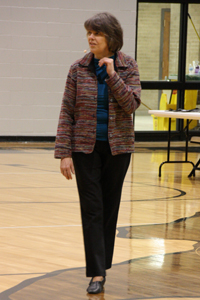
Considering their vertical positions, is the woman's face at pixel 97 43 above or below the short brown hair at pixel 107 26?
below

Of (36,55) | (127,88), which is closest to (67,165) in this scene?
(127,88)

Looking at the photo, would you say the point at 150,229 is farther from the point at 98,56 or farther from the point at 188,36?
the point at 188,36

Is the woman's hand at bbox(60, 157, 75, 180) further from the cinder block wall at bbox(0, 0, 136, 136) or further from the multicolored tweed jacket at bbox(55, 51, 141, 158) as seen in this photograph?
the cinder block wall at bbox(0, 0, 136, 136)

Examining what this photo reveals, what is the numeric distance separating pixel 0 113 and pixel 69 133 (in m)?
7.06

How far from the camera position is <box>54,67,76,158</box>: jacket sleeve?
8.00 ft

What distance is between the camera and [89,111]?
7.93 ft

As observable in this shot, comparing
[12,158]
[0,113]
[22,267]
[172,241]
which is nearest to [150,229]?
[172,241]

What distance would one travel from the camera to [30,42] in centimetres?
932

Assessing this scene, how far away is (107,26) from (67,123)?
48cm

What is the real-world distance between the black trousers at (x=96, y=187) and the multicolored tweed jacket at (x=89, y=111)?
50 mm

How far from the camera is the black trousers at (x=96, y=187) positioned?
2.44 meters

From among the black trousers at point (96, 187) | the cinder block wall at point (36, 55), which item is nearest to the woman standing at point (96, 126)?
the black trousers at point (96, 187)

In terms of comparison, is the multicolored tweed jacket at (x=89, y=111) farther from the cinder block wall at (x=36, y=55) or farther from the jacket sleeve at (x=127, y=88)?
the cinder block wall at (x=36, y=55)

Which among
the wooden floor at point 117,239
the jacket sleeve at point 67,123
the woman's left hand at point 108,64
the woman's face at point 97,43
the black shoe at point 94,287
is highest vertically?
the woman's face at point 97,43
